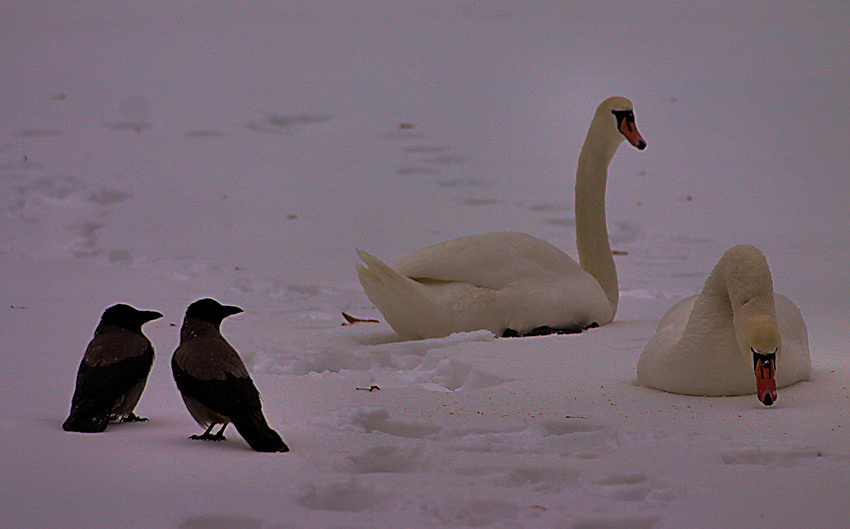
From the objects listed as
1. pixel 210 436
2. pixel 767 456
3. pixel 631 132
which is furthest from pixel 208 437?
pixel 631 132

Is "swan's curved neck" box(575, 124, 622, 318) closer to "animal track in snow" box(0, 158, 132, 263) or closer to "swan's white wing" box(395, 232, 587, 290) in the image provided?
"swan's white wing" box(395, 232, 587, 290)

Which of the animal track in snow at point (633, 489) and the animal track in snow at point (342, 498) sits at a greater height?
the animal track in snow at point (633, 489)

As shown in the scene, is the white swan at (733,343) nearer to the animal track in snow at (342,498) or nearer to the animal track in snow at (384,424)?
the animal track in snow at (384,424)

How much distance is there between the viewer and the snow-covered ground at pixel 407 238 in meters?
2.60

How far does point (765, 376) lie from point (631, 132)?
3126 millimetres

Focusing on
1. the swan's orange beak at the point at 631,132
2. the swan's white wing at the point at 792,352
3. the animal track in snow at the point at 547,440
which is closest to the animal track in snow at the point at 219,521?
the animal track in snow at the point at 547,440

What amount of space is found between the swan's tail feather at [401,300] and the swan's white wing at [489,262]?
6.0 inches

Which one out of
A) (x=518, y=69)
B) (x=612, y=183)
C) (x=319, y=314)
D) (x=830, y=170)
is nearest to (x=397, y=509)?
(x=319, y=314)

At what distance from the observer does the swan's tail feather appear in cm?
505

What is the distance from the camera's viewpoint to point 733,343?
3.66 meters

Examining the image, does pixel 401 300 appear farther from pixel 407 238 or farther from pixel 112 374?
pixel 407 238

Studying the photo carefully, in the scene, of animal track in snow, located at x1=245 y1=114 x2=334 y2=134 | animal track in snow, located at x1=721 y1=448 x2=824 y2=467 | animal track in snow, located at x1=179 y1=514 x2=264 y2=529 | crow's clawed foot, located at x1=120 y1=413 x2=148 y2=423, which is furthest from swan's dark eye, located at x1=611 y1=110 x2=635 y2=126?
animal track in snow, located at x1=245 y1=114 x2=334 y2=134

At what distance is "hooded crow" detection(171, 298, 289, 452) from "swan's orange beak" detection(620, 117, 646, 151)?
3849mm

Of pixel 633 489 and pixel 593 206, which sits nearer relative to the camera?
pixel 633 489
